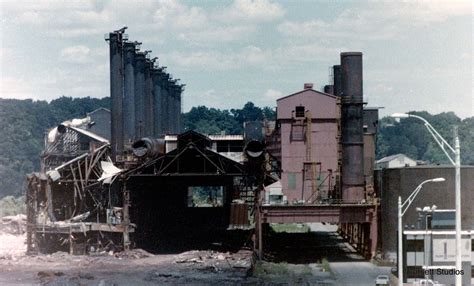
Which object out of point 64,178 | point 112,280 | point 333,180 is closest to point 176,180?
point 64,178

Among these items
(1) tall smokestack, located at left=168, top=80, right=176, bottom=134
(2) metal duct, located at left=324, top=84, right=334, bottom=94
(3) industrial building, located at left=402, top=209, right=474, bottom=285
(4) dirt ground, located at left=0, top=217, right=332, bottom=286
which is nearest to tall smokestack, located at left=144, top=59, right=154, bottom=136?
(1) tall smokestack, located at left=168, top=80, right=176, bottom=134

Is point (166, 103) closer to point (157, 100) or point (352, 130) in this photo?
point (157, 100)

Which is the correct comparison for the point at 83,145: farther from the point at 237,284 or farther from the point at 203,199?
the point at 203,199

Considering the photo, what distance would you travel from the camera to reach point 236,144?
100875 mm

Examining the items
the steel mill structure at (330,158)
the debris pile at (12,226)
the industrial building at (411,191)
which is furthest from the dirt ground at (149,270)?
the debris pile at (12,226)

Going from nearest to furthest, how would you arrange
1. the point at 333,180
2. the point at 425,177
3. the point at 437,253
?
the point at 437,253, the point at 425,177, the point at 333,180

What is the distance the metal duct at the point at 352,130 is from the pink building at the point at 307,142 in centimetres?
1429

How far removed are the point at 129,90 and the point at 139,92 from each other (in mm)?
6882

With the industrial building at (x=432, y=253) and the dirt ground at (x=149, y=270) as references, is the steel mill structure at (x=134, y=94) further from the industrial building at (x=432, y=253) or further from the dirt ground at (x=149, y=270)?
the industrial building at (x=432, y=253)

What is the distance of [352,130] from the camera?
5941cm

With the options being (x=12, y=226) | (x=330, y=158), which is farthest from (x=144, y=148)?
(x=12, y=226)

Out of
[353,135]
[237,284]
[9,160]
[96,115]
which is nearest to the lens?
[237,284]

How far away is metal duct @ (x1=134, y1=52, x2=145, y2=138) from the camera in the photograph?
86000 millimetres

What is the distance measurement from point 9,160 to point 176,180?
136 m
